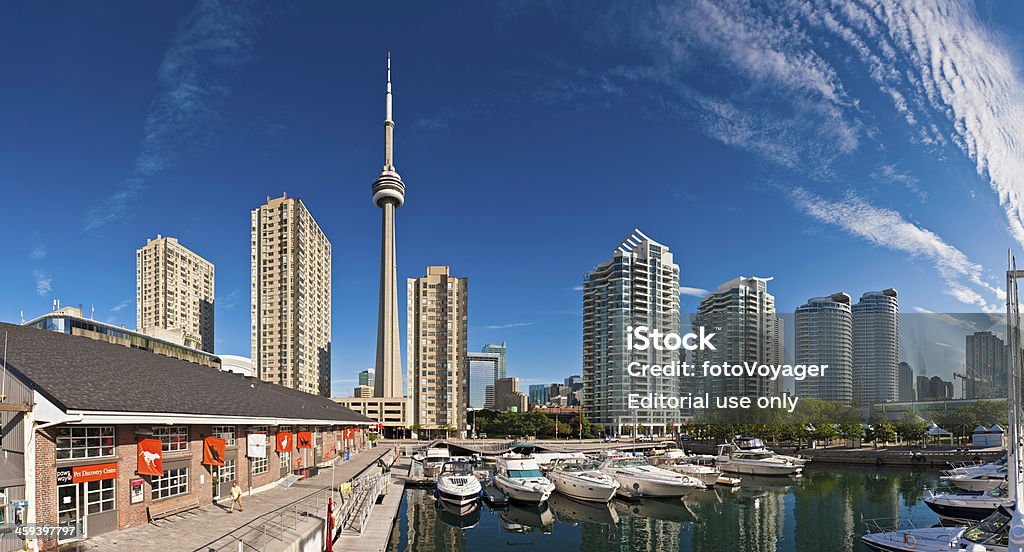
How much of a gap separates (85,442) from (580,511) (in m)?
27.3

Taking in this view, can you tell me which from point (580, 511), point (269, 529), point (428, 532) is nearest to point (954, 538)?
point (580, 511)

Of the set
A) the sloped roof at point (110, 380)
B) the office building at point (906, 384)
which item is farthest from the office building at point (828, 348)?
the sloped roof at point (110, 380)

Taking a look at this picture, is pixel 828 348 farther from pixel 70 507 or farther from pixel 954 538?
pixel 70 507

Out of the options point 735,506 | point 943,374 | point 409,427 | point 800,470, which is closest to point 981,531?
point 735,506

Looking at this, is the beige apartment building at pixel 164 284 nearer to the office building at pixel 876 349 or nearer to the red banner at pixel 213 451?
the red banner at pixel 213 451

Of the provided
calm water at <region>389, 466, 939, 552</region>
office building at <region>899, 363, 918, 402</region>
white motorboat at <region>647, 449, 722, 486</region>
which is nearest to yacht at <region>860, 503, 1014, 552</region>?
calm water at <region>389, 466, 939, 552</region>

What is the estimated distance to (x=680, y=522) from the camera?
33750 millimetres

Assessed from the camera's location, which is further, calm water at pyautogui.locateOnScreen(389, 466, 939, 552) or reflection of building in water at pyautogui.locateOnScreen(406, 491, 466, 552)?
calm water at pyautogui.locateOnScreen(389, 466, 939, 552)

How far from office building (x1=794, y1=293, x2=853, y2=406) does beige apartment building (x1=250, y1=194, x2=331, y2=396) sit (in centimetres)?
11625

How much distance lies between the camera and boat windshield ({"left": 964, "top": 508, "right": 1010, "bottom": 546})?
2017 centimetres

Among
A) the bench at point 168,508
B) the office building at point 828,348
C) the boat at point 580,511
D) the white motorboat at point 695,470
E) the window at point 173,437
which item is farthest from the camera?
the office building at point 828,348

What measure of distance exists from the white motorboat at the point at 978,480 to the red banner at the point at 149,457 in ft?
159

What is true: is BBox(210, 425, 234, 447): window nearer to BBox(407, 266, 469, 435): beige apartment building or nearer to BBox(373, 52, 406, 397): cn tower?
BBox(373, 52, 406, 397): cn tower

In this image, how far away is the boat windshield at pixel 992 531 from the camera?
20172mm
